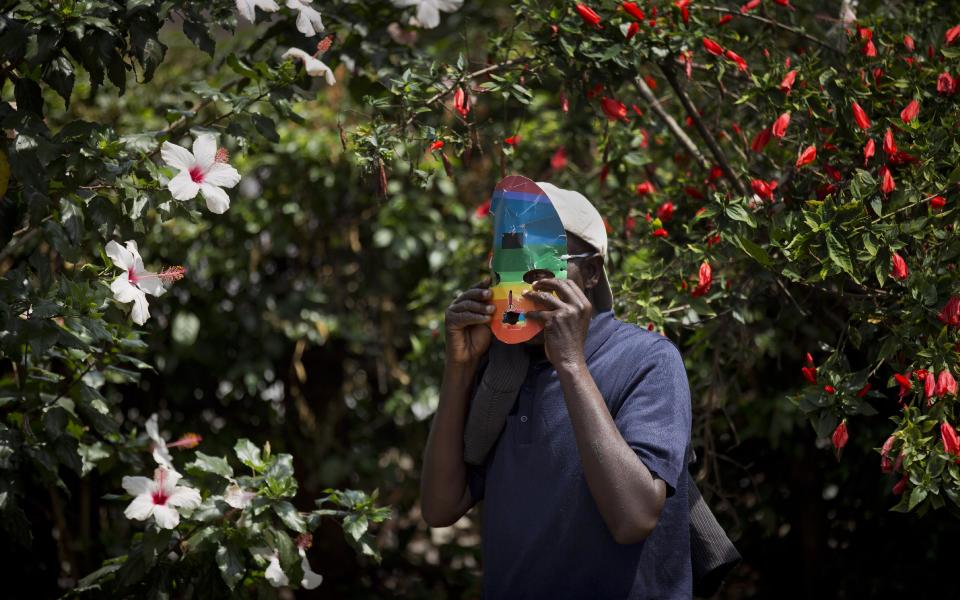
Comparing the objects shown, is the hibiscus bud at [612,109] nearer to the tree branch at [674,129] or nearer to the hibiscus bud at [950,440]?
the tree branch at [674,129]

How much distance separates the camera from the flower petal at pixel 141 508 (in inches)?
102

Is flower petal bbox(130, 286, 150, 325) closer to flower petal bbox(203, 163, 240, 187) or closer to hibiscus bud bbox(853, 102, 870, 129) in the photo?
flower petal bbox(203, 163, 240, 187)

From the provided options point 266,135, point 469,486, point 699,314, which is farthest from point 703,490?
point 266,135

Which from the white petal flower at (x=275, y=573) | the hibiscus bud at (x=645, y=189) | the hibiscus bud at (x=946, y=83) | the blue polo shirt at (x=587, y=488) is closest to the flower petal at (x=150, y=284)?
the white petal flower at (x=275, y=573)

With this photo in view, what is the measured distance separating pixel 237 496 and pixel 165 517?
0.58 ft

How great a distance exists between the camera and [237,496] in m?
2.70

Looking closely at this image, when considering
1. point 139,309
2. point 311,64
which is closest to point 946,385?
A: point 311,64

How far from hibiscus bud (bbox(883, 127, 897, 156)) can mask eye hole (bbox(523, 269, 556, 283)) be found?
0.97 m

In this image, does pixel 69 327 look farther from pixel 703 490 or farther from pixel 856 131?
pixel 856 131

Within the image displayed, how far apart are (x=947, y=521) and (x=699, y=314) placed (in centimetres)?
143

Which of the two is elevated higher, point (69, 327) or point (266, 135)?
point (266, 135)

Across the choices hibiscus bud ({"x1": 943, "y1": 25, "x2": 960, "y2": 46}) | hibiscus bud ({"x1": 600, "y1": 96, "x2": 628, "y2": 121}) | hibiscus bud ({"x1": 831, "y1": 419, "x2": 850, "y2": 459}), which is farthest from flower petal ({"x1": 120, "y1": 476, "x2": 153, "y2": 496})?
hibiscus bud ({"x1": 943, "y1": 25, "x2": 960, "y2": 46})

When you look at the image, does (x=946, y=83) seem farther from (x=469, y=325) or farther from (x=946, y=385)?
(x=469, y=325)

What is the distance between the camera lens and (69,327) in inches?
97.2
